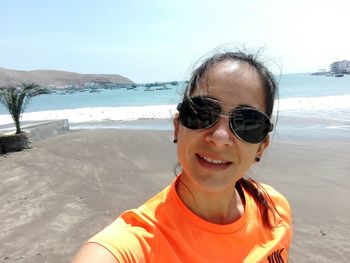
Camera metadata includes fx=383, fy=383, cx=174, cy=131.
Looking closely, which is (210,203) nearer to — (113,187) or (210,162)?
(210,162)

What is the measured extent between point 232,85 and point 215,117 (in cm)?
14

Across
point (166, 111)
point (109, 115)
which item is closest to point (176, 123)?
point (166, 111)

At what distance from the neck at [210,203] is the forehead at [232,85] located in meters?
0.34

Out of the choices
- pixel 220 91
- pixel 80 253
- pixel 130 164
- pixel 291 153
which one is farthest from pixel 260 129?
pixel 291 153

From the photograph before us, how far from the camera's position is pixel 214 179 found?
1.39m

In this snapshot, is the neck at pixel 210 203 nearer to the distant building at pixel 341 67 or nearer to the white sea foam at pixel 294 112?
the white sea foam at pixel 294 112

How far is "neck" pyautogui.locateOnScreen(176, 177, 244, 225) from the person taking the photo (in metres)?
1.45

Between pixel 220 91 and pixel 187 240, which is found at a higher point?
pixel 220 91

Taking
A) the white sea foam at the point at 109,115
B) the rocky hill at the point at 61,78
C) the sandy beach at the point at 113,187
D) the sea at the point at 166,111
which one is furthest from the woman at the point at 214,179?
the rocky hill at the point at 61,78

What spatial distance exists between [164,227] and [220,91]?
536mm

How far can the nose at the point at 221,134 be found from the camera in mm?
1385

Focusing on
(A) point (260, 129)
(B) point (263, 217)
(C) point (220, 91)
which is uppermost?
(C) point (220, 91)

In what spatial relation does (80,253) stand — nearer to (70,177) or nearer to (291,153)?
(70,177)

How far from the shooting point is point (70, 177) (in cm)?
775
